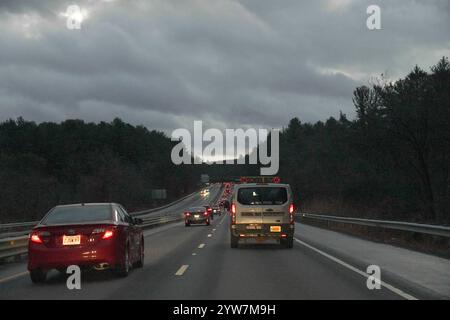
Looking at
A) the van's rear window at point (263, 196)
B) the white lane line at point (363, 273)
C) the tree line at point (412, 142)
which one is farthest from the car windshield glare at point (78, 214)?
the tree line at point (412, 142)

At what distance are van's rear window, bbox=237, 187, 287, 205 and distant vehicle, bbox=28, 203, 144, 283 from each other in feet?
29.1

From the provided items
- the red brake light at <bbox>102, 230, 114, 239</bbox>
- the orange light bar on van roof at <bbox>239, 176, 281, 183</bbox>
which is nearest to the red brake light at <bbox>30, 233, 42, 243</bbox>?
the red brake light at <bbox>102, 230, 114, 239</bbox>

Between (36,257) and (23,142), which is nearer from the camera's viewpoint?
(36,257)

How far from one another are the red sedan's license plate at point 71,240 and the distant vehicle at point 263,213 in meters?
9.56

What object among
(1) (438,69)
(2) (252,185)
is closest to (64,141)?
(1) (438,69)

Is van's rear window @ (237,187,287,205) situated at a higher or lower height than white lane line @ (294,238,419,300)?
higher

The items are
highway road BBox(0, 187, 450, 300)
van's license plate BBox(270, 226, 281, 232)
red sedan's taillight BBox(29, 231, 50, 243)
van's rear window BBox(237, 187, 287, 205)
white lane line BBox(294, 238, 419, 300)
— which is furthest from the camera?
van's rear window BBox(237, 187, 287, 205)

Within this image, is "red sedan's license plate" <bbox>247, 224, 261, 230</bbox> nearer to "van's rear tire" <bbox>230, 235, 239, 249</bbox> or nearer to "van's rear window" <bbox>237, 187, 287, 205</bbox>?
"van's rear tire" <bbox>230, 235, 239, 249</bbox>

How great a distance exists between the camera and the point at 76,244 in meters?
11.8

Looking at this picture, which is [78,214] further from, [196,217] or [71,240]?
[196,217]

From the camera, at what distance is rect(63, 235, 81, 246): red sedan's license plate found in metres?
11.8
